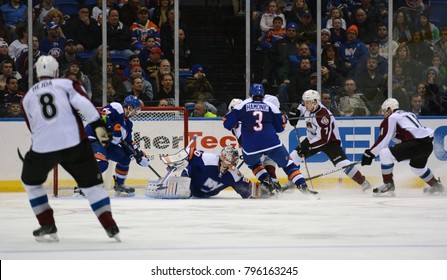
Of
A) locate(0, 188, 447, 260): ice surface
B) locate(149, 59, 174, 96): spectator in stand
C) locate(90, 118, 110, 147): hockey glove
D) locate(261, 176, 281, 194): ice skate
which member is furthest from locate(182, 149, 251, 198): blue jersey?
locate(90, 118, 110, 147): hockey glove

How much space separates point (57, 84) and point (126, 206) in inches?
131

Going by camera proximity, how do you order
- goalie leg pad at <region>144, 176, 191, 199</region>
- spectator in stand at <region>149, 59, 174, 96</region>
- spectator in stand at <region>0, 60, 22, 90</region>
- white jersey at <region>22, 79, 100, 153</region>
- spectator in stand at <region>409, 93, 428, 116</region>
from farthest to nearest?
spectator in stand at <region>409, 93, 428, 116</region> < spectator in stand at <region>149, 59, 174, 96</region> < spectator in stand at <region>0, 60, 22, 90</region> < goalie leg pad at <region>144, 176, 191, 199</region> < white jersey at <region>22, 79, 100, 153</region>

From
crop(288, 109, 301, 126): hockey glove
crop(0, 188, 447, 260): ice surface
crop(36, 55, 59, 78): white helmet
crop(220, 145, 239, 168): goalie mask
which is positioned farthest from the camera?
crop(288, 109, 301, 126): hockey glove

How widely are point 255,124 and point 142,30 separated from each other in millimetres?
2701

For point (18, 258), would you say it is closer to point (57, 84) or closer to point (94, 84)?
point (57, 84)

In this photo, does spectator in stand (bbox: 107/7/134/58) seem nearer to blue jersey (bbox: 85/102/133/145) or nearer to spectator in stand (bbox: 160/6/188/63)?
spectator in stand (bbox: 160/6/188/63)

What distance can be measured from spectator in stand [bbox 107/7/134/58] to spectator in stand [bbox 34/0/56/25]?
0.67 metres

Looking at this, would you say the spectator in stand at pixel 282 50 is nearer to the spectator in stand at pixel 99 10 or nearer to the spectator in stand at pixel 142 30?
the spectator in stand at pixel 142 30

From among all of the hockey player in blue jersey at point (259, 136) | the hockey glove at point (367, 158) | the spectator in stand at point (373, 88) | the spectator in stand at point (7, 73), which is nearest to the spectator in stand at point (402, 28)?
the spectator in stand at point (373, 88)

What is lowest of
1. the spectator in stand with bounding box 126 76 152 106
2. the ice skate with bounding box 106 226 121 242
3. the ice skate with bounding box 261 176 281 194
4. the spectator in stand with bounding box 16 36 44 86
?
the ice skate with bounding box 261 176 281 194

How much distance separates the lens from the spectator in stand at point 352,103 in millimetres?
12883

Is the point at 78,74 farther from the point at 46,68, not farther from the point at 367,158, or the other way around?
the point at 46,68

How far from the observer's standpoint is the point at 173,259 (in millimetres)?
5723

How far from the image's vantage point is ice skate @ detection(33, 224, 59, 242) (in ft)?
21.7
